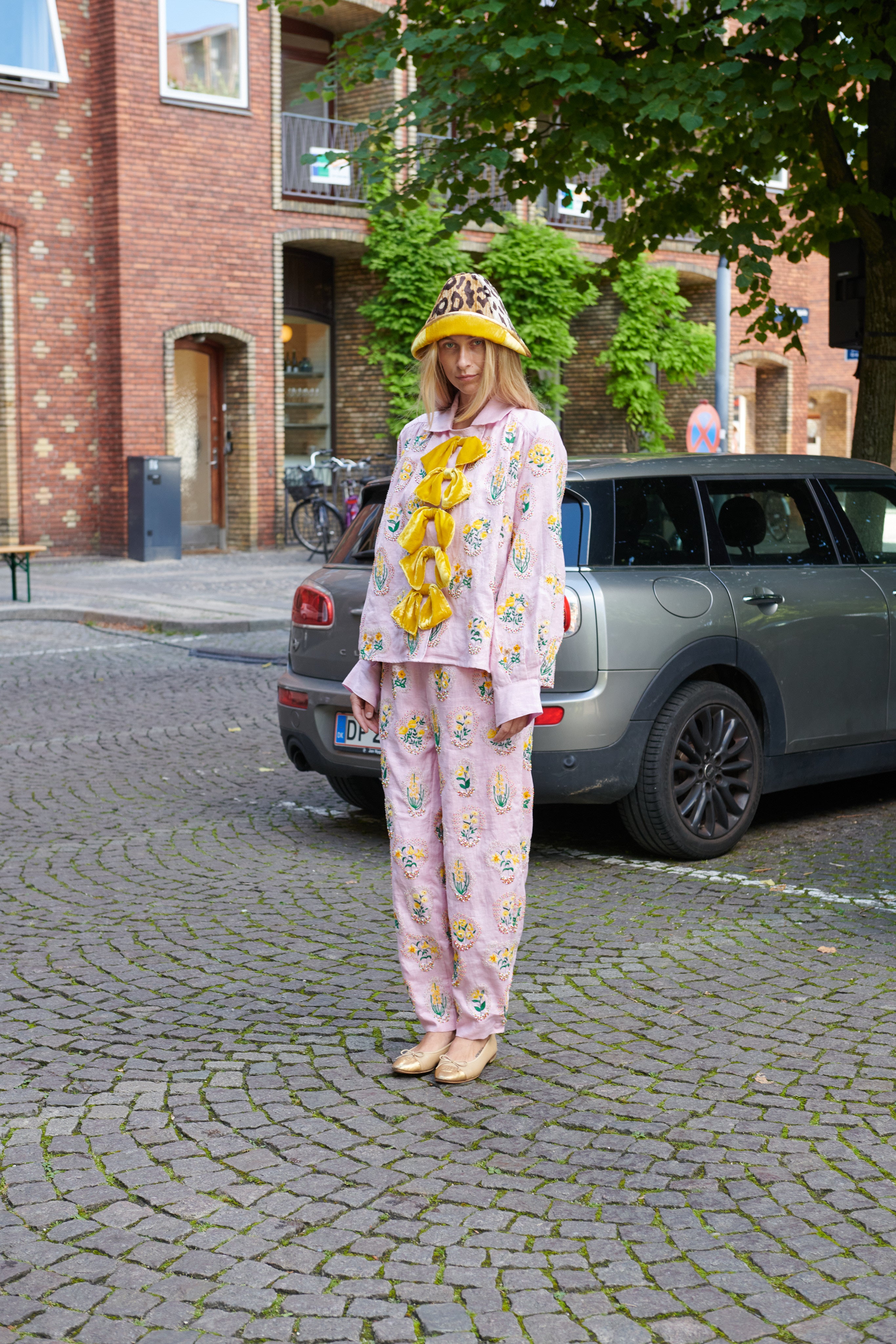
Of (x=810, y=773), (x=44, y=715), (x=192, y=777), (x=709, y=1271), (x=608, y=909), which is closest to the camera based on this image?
(x=709, y=1271)

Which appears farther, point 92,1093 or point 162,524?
point 162,524

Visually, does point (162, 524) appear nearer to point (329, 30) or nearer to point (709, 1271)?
point (329, 30)

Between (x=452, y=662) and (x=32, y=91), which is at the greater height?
(x=32, y=91)

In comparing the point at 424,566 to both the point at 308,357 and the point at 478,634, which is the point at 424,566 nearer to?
the point at 478,634

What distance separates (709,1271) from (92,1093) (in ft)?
5.37

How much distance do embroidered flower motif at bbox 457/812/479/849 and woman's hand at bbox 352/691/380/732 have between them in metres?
0.35

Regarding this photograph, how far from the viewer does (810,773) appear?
6.76 metres

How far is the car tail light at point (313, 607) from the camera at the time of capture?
6.61 meters

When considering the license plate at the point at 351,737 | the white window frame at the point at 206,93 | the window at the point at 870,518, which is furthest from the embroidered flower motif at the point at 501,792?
the white window frame at the point at 206,93

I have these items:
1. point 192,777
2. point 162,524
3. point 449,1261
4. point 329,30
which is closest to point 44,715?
point 192,777

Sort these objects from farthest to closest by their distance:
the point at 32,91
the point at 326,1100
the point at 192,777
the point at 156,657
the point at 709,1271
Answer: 1. the point at 32,91
2. the point at 156,657
3. the point at 192,777
4. the point at 326,1100
5. the point at 709,1271

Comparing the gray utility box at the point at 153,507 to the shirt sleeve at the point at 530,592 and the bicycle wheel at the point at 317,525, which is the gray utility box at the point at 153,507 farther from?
the shirt sleeve at the point at 530,592

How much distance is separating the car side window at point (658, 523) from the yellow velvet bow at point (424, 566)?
2283 millimetres

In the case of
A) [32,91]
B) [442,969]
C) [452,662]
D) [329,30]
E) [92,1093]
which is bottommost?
[92,1093]
